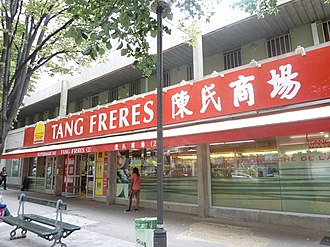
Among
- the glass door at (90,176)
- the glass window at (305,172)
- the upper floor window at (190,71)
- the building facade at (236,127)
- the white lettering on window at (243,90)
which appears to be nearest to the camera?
the building facade at (236,127)

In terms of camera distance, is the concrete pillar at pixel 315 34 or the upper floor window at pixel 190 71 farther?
the upper floor window at pixel 190 71

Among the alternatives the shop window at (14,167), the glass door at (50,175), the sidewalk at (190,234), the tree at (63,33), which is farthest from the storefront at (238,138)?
the shop window at (14,167)

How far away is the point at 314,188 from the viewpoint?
23.9ft

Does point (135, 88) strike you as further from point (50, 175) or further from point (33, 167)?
point (33, 167)

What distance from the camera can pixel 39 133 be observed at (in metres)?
16.5

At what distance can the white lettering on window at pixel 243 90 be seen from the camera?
7633 millimetres

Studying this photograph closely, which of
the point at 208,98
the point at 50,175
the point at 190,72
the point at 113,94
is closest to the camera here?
the point at 208,98

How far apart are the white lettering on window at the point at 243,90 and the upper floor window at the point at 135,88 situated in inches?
300

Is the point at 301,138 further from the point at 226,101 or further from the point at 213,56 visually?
the point at 213,56

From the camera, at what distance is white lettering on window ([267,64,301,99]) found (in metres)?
6.87

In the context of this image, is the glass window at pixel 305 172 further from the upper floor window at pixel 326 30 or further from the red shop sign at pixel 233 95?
the upper floor window at pixel 326 30

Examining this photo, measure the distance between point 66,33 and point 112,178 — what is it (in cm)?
954

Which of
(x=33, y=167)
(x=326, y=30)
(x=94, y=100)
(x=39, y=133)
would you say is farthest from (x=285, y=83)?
(x=33, y=167)

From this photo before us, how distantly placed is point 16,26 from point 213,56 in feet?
24.9
